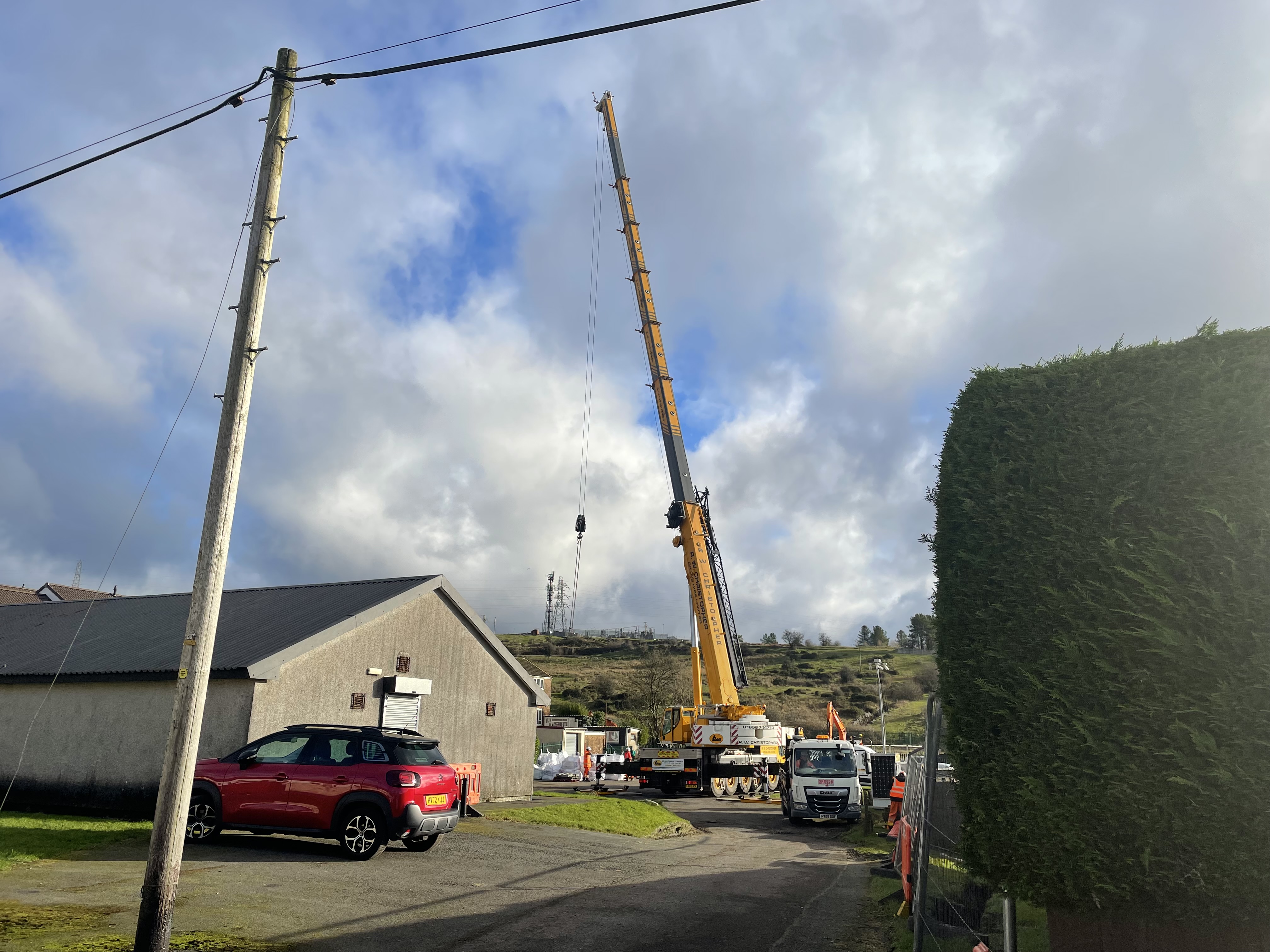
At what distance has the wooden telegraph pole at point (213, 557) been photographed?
22.6 feet

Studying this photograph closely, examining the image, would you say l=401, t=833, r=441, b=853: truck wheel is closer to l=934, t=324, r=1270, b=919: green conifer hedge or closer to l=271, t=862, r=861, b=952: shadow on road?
l=271, t=862, r=861, b=952: shadow on road

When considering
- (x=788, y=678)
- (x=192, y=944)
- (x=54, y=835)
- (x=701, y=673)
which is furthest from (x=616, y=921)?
(x=788, y=678)

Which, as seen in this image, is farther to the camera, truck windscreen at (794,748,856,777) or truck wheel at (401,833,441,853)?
truck windscreen at (794,748,856,777)

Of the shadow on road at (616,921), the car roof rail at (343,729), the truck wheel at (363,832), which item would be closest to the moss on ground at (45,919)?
the shadow on road at (616,921)

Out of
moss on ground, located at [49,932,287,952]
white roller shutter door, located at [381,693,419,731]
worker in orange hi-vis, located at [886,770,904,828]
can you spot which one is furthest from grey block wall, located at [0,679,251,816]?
worker in orange hi-vis, located at [886,770,904,828]

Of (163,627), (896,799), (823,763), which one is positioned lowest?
(896,799)

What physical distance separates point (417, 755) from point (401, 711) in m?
6.90

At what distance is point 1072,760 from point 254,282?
25.3 ft

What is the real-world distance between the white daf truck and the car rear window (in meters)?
12.5

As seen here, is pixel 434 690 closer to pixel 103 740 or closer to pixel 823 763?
pixel 103 740

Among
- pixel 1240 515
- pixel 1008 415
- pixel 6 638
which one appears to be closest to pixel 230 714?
pixel 6 638

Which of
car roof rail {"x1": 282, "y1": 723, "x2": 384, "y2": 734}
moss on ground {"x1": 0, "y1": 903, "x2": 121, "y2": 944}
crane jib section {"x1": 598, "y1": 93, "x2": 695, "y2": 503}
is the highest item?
crane jib section {"x1": 598, "y1": 93, "x2": 695, "y2": 503}

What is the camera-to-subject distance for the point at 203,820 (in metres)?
12.8

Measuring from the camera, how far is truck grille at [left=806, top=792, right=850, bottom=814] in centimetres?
2253
